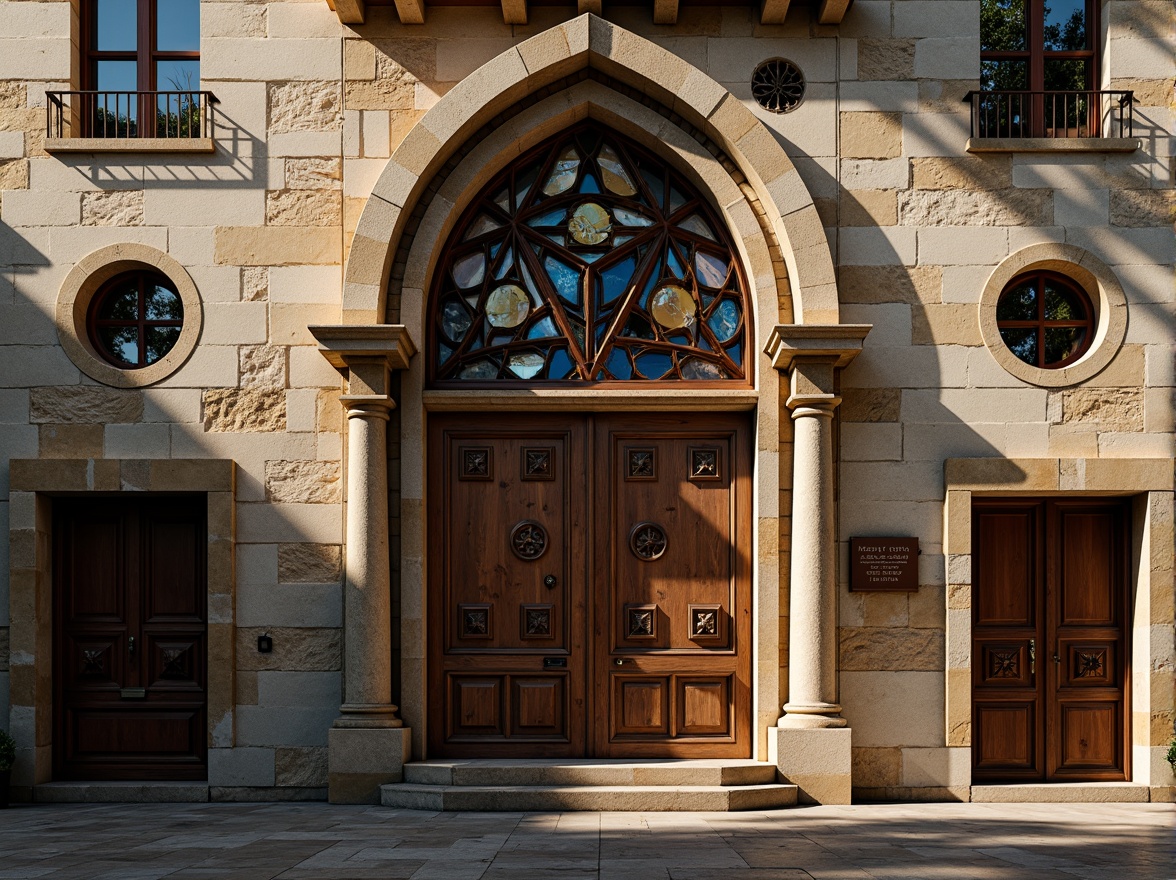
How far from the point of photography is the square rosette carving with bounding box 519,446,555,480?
921 centimetres

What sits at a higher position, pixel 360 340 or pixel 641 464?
pixel 360 340

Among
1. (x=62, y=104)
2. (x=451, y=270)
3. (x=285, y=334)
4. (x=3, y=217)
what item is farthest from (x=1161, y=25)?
(x=3, y=217)

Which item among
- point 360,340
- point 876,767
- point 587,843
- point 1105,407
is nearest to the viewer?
point 587,843

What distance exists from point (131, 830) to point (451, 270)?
501 centimetres

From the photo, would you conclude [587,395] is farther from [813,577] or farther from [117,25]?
[117,25]

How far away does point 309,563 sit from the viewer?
8977 millimetres

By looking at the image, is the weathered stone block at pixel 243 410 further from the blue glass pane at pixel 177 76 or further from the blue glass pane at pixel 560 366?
the blue glass pane at pixel 177 76

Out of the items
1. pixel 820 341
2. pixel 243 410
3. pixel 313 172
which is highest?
pixel 313 172

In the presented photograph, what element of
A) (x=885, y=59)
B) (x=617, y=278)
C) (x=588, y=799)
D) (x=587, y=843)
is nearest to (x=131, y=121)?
(x=617, y=278)

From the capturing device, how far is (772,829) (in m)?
7.41

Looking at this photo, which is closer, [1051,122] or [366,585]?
[366,585]

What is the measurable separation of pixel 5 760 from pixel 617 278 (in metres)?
6.34

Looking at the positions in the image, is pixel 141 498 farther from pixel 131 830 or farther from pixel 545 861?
pixel 545 861

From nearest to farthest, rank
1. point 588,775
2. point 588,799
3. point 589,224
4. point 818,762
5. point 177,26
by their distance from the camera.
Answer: point 588,799 → point 588,775 → point 818,762 → point 589,224 → point 177,26
